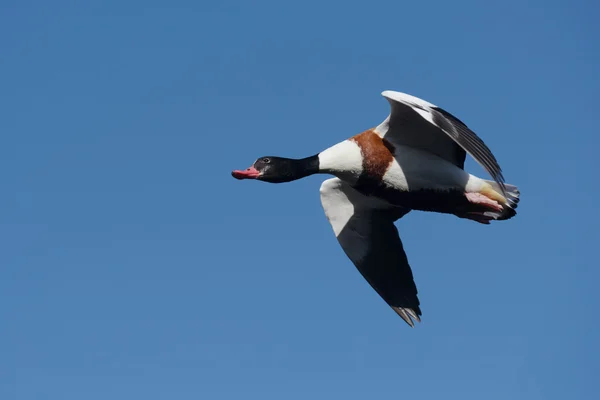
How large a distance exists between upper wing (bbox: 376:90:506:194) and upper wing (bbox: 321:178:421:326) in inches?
50.7

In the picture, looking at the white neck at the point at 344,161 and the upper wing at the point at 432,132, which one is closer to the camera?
the upper wing at the point at 432,132

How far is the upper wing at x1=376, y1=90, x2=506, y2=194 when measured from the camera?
403 inches

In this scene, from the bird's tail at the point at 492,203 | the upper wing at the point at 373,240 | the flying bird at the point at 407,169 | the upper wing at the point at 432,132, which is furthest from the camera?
the upper wing at the point at 373,240

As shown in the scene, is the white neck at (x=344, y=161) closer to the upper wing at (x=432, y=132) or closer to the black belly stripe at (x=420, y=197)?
the black belly stripe at (x=420, y=197)

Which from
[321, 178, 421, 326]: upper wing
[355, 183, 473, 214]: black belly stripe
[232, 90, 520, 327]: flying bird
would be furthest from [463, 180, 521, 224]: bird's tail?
[321, 178, 421, 326]: upper wing

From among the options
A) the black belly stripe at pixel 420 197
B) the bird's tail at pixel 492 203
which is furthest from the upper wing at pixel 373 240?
the bird's tail at pixel 492 203

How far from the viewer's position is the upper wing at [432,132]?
33.6 ft

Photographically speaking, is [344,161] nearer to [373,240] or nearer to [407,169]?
[407,169]

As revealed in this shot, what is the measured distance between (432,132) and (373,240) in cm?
196

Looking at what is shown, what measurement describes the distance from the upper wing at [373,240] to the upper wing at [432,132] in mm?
1289

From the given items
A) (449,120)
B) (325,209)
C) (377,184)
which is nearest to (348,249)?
(325,209)

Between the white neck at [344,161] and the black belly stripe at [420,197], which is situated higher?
the white neck at [344,161]

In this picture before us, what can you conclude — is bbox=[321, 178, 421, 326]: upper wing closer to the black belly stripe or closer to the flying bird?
the flying bird

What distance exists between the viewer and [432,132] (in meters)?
11.6
